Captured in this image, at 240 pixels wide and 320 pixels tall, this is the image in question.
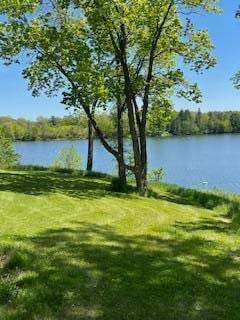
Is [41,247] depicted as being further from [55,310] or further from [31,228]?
[55,310]

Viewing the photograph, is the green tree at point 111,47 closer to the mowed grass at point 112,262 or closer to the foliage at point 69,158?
the mowed grass at point 112,262

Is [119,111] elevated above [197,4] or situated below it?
below

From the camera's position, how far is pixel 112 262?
10664 millimetres

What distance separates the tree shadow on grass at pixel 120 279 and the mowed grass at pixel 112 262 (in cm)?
2

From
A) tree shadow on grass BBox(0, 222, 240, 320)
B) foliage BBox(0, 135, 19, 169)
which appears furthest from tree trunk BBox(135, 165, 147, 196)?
foliage BBox(0, 135, 19, 169)

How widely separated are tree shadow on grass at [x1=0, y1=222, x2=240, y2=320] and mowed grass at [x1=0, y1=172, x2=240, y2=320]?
16 mm

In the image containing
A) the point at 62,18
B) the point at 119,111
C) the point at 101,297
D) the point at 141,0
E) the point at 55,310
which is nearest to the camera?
Answer: the point at 55,310

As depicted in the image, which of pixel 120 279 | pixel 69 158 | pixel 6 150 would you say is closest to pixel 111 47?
pixel 120 279

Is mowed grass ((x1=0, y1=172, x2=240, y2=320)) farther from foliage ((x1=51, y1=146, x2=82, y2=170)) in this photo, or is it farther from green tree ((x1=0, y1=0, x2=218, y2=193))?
foliage ((x1=51, y1=146, x2=82, y2=170))

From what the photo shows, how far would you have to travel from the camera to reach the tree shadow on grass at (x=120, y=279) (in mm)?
7980

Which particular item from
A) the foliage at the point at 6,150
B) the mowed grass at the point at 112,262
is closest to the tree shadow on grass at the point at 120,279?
the mowed grass at the point at 112,262

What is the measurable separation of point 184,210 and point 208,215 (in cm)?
99

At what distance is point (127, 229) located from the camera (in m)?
14.7

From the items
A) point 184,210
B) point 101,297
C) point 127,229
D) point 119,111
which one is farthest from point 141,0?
point 101,297
